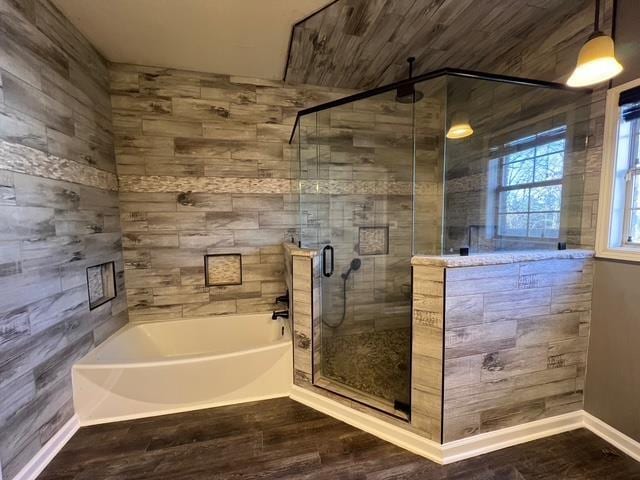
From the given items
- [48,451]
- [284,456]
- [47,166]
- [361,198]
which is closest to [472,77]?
[361,198]

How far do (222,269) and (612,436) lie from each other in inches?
119

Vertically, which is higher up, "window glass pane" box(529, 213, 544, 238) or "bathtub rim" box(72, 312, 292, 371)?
"window glass pane" box(529, 213, 544, 238)

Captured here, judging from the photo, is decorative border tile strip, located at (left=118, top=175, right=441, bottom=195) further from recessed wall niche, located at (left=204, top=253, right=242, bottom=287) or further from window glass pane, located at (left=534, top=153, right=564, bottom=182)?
window glass pane, located at (left=534, top=153, right=564, bottom=182)

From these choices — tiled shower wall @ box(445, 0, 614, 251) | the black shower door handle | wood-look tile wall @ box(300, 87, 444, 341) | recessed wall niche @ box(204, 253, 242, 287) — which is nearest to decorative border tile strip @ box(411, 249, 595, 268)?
tiled shower wall @ box(445, 0, 614, 251)

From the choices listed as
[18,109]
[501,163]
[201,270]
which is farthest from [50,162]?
[501,163]

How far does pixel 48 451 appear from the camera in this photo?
58.0 inches

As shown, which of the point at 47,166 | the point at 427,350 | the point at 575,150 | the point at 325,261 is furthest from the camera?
the point at 325,261

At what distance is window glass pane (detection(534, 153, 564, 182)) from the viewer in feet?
5.80

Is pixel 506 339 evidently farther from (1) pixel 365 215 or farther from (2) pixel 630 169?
(1) pixel 365 215

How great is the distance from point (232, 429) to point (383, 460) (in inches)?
36.8

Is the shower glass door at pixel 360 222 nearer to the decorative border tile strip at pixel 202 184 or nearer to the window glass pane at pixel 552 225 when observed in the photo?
the decorative border tile strip at pixel 202 184

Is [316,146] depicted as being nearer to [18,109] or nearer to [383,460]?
[18,109]

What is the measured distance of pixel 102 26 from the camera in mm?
1867

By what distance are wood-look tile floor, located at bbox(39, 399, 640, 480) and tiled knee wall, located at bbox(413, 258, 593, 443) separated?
17cm
